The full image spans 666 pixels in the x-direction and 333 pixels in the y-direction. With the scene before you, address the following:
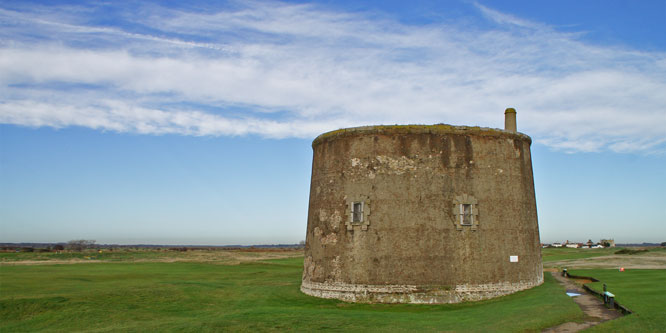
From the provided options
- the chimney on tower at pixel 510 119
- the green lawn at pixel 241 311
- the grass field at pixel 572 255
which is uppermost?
the chimney on tower at pixel 510 119

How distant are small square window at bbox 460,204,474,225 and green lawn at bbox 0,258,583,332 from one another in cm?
309

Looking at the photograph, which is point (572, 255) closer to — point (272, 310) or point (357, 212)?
point (357, 212)

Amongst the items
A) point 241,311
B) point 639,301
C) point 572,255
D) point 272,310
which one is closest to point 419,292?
point 272,310

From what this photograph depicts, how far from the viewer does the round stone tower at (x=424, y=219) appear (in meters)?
19.3

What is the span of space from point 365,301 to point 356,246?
7.09ft

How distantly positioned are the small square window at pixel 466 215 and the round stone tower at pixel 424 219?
0.05 m

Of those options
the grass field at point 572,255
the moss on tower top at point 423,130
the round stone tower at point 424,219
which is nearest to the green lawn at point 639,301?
the round stone tower at point 424,219

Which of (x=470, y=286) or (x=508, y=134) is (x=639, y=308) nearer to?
(x=470, y=286)

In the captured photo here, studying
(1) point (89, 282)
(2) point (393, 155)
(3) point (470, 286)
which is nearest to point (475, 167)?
(2) point (393, 155)

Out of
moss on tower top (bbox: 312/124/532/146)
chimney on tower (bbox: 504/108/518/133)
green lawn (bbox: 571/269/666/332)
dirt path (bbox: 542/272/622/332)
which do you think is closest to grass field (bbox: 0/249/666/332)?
green lawn (bbox: 571/269/666/332)

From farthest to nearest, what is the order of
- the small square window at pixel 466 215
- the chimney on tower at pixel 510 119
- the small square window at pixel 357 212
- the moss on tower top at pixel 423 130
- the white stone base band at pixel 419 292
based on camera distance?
the chimney on tower at pixel 510 119
the small square window at pixel 357 212
the moss on tower top at pixel 423 130
the small square window at pixel 466 215
the white stone base band at pixel 419 292

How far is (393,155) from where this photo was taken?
66.0 ft

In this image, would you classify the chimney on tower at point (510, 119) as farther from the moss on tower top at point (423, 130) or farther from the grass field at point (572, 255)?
the grass field at point (572, 255)

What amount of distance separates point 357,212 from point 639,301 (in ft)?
32.9
